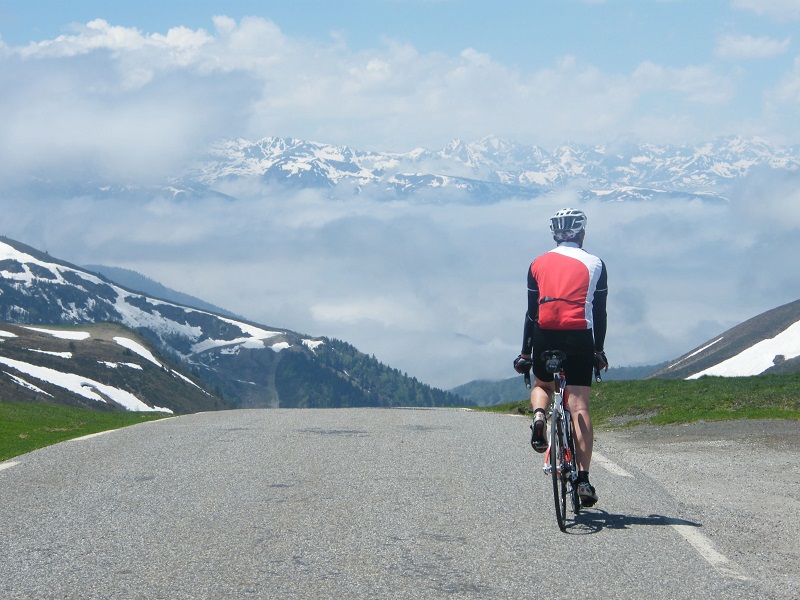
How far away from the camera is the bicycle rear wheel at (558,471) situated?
8.68 meters

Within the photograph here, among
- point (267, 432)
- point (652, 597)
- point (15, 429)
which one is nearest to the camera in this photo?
point (652, 597)

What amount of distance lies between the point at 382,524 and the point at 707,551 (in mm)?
2843

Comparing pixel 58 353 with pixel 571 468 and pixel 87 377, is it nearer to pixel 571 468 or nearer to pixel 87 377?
pixel 87 377

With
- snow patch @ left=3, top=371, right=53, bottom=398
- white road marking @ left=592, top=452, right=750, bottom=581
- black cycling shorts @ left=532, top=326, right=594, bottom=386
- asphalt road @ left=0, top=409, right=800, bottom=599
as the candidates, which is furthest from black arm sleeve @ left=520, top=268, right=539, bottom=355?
snow patch @ left=3, top=371, right=53, bottom=398

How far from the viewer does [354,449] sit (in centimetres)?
1462

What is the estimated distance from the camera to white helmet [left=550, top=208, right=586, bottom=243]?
9.77m

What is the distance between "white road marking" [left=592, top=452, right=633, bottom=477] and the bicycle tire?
10.3 ft

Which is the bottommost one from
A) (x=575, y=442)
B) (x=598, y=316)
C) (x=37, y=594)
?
(x=37, y=594)

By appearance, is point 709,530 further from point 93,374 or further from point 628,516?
point 93,374

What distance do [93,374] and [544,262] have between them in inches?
6379

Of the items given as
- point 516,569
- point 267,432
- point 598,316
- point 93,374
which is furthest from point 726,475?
point 93,374

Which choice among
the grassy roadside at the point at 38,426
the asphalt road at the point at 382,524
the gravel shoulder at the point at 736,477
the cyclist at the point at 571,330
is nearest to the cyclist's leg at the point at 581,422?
the cyclist at the point at 571,330

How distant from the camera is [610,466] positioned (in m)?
13.1

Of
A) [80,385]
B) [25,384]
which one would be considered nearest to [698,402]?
[25,384]
